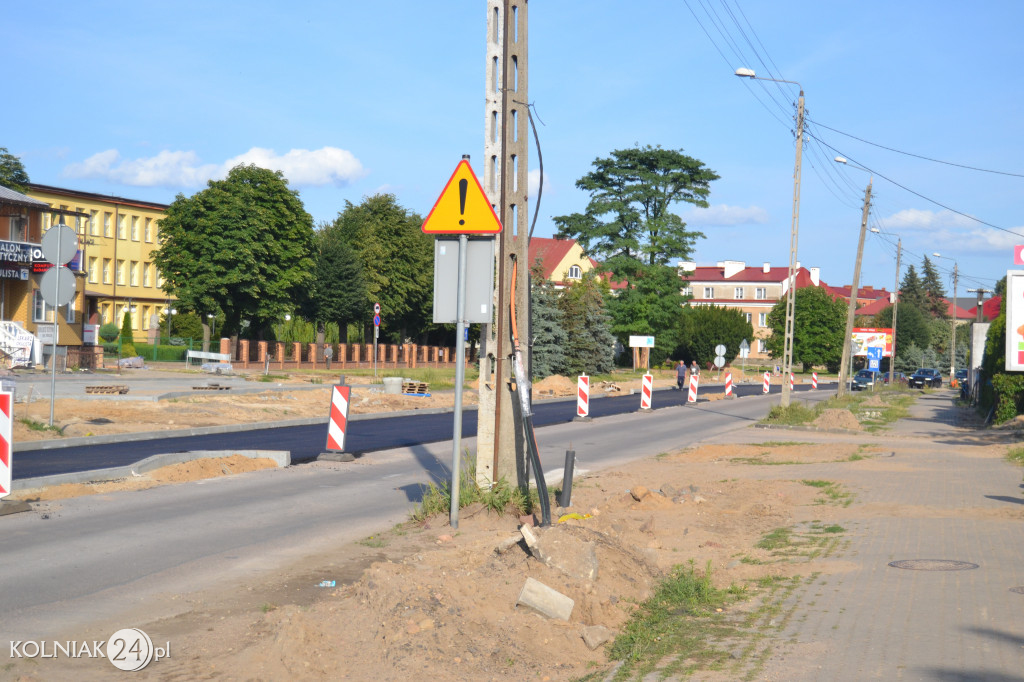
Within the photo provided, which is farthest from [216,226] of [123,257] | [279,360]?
[123,257]

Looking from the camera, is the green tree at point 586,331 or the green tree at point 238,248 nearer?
the green tree at point 238,248

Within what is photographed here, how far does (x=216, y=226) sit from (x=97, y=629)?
58.0 metres

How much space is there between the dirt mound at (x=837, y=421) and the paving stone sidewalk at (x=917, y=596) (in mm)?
13334

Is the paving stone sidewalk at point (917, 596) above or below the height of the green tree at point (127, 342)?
below

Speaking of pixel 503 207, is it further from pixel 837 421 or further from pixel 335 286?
pixel 335 286

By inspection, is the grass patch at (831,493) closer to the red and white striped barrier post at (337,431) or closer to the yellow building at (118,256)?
the red and white striped barrier post at (337,431)

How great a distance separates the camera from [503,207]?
1052 cm

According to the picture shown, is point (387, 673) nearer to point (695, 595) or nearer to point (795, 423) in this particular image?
point (695, 595)

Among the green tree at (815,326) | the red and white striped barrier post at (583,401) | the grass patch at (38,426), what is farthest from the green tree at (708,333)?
the grass patch at (38,426)

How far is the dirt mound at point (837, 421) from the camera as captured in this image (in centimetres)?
2791

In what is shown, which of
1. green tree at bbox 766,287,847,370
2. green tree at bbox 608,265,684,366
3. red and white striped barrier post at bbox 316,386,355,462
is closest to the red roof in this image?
green tree at bbox 766,287,847,370

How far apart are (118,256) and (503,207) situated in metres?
77.9

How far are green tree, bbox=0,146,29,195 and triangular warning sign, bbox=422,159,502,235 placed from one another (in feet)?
221

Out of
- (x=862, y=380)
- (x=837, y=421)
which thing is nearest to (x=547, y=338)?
(x=862, y=380)
